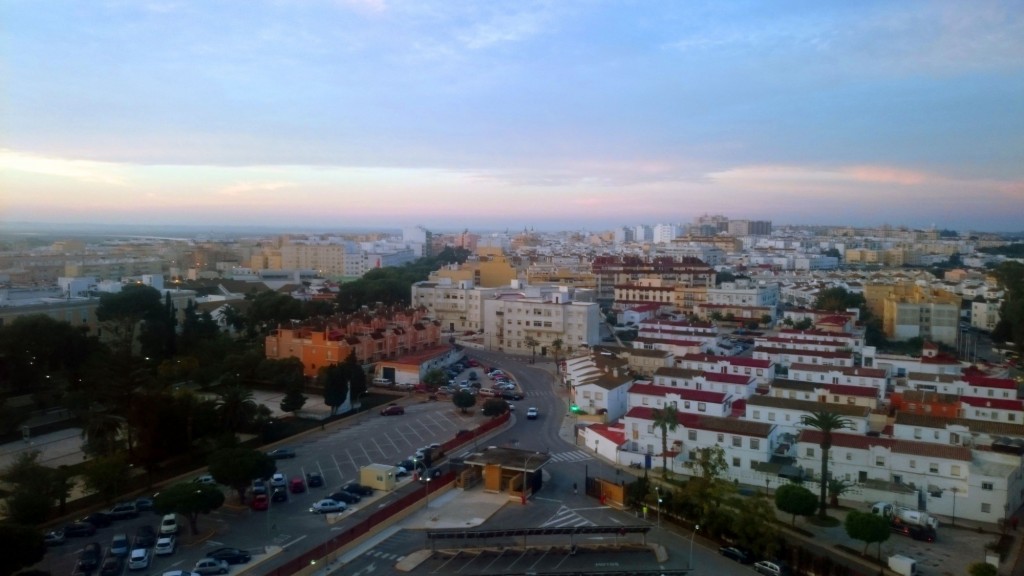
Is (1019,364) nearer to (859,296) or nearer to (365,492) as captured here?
(859,296)

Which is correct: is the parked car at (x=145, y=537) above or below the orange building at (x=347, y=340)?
below

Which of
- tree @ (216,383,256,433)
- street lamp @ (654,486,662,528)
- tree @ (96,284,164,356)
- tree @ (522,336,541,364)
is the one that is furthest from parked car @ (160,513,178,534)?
tree @ (522,336,541,364)

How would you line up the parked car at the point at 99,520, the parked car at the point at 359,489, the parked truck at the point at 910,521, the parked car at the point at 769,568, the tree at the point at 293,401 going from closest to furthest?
the parked car at the point at 769,568 < the parked car at the point at 99,520 < the parked truck at the point at 910,521 < the parked car at the point at 359,489 < the tree at the point at 293,401

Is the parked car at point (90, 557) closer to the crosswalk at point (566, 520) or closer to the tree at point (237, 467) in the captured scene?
the tree at point (237, 467)

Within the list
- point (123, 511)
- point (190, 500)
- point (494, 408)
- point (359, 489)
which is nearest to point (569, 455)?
point (494, 408)

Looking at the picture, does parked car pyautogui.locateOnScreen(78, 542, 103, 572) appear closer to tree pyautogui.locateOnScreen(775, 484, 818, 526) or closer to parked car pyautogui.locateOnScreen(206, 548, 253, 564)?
parked car pyautogui.locateOnScreen(206, 548, 253, 564)

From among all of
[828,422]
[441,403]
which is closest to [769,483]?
[828,422]

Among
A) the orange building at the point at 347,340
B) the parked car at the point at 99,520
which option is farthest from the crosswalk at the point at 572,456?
the parked car at the point at 99,520
